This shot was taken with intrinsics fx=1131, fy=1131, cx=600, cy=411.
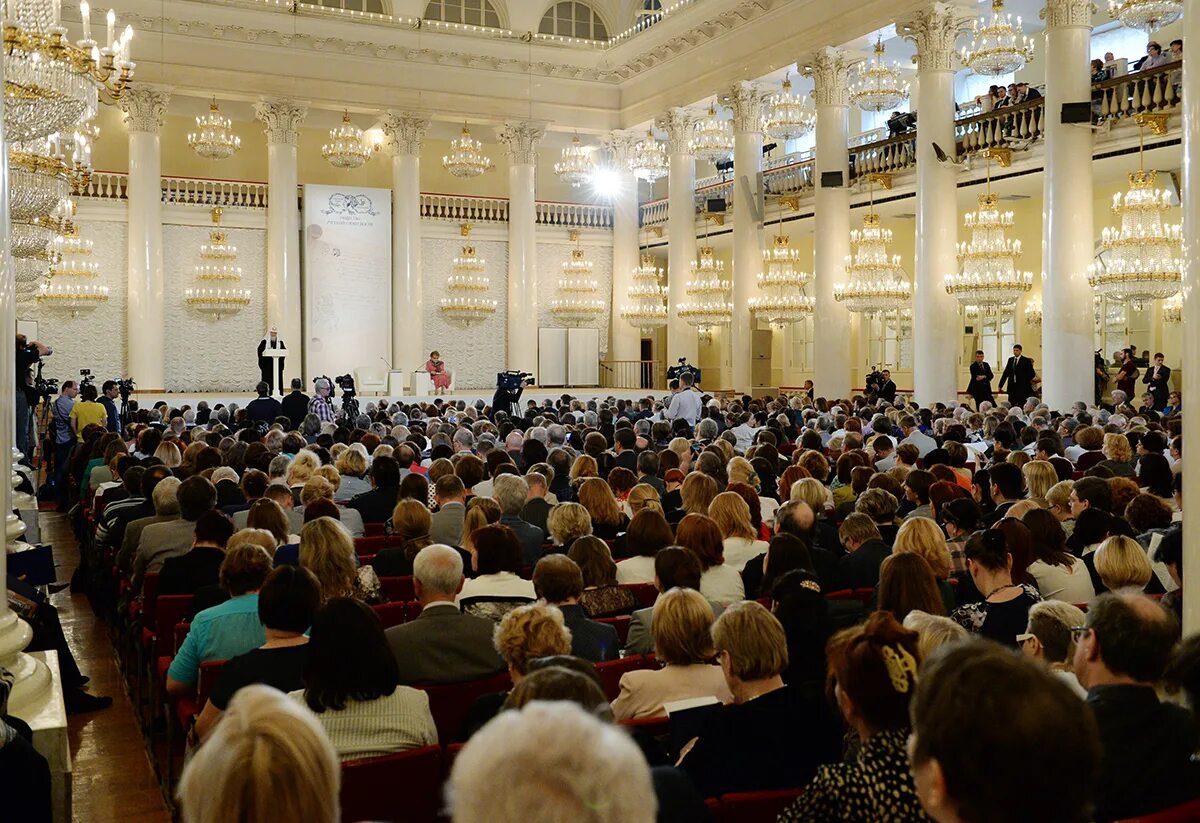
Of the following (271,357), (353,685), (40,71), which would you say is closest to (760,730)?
(353,685)

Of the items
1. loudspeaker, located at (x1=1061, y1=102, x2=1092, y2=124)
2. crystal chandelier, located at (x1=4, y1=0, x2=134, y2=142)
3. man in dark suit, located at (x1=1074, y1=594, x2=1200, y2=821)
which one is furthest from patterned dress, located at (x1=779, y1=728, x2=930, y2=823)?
loudspeaker, located at (x1=1061, y1=102, x2=1092, y2=124)

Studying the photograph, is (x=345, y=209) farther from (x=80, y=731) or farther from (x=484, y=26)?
(x=80, y=731)

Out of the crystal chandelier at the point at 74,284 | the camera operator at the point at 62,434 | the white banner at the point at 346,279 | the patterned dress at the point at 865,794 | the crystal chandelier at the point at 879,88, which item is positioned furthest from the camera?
the white banner at the point at 346,279

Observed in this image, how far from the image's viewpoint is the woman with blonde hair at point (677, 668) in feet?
12.5

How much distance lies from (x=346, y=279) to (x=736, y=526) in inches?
886

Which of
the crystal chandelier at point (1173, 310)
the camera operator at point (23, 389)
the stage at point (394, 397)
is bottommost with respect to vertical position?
the stage at point (394, 397)

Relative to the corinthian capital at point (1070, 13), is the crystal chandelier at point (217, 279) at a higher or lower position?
lower

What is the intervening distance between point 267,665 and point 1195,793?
2.85 metres

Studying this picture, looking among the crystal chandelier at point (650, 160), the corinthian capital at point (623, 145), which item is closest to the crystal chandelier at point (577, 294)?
the crystal chandelier at point (650, 160)

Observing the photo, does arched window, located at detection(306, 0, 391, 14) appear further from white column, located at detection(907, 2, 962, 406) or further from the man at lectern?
white column, located at detection(907, 2, 962, 406)

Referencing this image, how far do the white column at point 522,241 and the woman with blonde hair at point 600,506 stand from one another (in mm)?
21467

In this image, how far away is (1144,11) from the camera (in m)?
14.0

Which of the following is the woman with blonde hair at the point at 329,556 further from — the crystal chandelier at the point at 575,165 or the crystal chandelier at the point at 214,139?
the crystal chandelier at the point at 575,165

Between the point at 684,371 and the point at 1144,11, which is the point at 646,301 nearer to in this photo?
the point at 684,371
